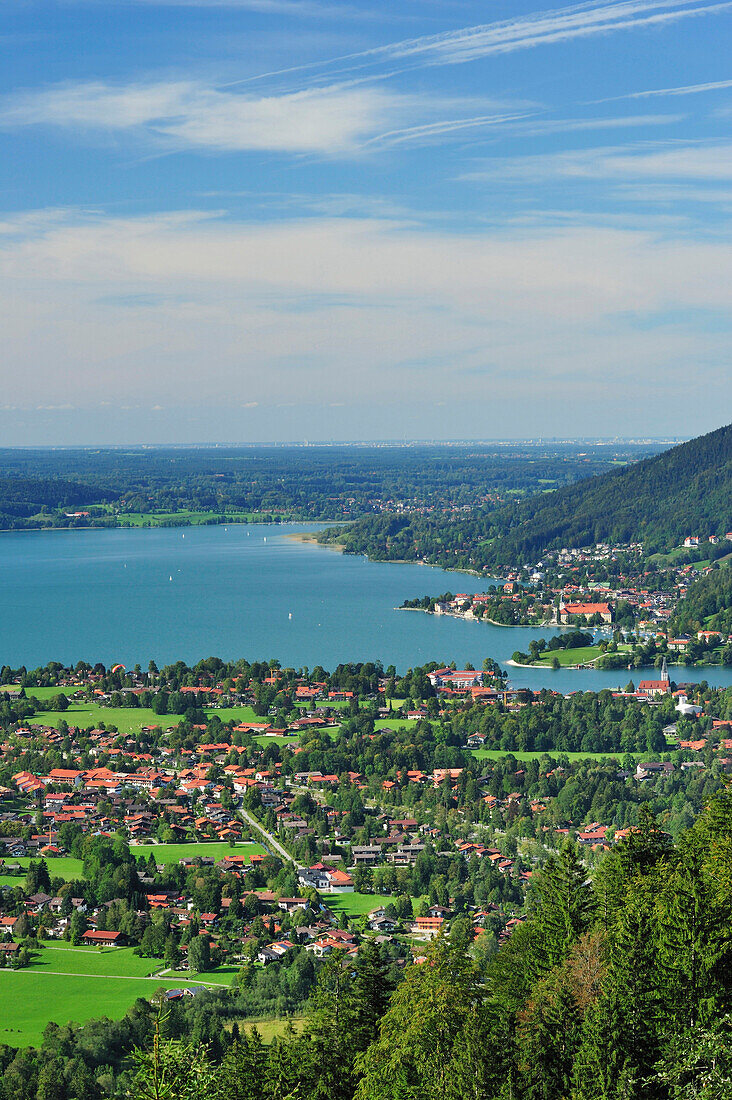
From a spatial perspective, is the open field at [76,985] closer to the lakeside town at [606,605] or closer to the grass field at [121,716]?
the grass field at [121,716]

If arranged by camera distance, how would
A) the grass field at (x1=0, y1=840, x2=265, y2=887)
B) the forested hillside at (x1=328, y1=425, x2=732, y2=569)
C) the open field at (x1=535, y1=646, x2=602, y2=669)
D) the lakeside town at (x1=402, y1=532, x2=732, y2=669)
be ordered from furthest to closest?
the forested hillside at (x1=328, y1=425, x2=732, y2=569) < the lakeside town at (x1=402, y1=532, x2=732, y2=669) < the open field at (x1=535, y1=646, x2=602, y2=669) < the grass field at (x1=0, y1=840, x2=265, y2=887)

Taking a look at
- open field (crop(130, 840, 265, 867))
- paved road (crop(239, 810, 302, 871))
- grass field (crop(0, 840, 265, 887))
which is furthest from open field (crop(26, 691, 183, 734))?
grass field (crop(0, 840, 265, 887))

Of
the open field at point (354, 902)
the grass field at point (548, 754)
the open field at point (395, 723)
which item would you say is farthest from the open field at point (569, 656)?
the open field at point (354, 902)

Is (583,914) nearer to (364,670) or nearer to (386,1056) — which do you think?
(386,1056)

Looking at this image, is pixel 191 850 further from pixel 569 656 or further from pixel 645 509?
pixel 645 509

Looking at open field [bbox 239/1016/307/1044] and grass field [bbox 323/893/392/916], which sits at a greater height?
open field [bbox 239/1016/307/1044]

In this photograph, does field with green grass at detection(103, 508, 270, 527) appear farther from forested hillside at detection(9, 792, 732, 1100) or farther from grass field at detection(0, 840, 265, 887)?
forested hillside at detection(9, 792, 732, 1100)

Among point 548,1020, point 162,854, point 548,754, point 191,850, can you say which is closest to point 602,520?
point 548,754
